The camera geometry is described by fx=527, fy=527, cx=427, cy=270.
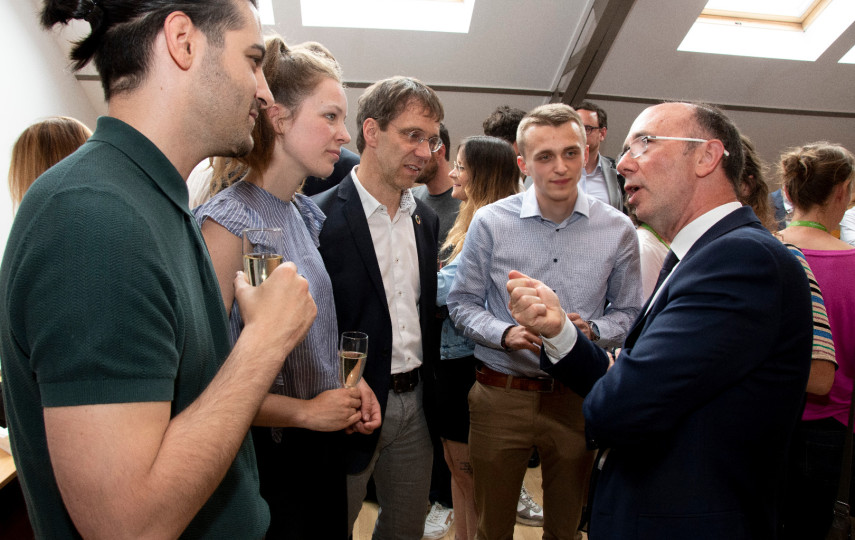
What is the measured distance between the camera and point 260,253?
0.98 metres

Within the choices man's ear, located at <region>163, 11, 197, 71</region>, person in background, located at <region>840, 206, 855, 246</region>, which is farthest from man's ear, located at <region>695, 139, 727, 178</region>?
person in background, located at <region>840, 206, 855, 246</region>

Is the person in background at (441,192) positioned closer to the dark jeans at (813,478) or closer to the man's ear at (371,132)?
the man's ear at (371,132)

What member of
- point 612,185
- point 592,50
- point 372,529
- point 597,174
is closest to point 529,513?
point 372,529

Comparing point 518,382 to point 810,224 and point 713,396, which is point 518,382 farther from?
point 810,224

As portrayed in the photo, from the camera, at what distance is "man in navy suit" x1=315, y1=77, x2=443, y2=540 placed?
5.80 feet

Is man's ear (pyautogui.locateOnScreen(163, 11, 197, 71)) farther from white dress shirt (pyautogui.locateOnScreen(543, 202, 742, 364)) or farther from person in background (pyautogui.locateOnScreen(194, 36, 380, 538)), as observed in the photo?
white dress shirt (pyautogui.locateOnScreen(543, 202, 742, 364))

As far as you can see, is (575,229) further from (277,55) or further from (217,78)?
(217,78)

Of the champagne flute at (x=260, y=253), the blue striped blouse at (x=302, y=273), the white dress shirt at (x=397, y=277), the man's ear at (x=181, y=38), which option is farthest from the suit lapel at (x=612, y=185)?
the man's ear at (x=181, y=38)

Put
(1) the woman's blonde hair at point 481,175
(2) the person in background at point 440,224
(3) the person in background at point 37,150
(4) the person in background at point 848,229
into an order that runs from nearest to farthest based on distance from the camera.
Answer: (3) the person in background at point 37,150
(1) the woman's blonde hair at point 481,175
(2) the person in background at point 440,224
(4) the person in background at point 848,229

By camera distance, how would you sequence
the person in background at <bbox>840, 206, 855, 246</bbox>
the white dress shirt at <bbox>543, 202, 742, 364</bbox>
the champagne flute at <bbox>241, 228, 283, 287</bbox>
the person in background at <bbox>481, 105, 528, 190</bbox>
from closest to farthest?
the champagne flute at <bbox>241, 228, 283, 287</bbox> < the white dress shirt at <bbox>543, 202, 742, 364</bbox> < the person in background at <bbox>481, 105, 528, 190</bbox> < the person in background at <bbox>840, 206, 855, 246</bbox>

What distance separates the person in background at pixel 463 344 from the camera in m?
2.40

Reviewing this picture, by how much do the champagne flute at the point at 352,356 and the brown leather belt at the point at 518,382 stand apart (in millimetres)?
826

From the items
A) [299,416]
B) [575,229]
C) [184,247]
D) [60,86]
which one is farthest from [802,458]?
[60,86]

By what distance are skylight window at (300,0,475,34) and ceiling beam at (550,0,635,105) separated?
3.68 ft
